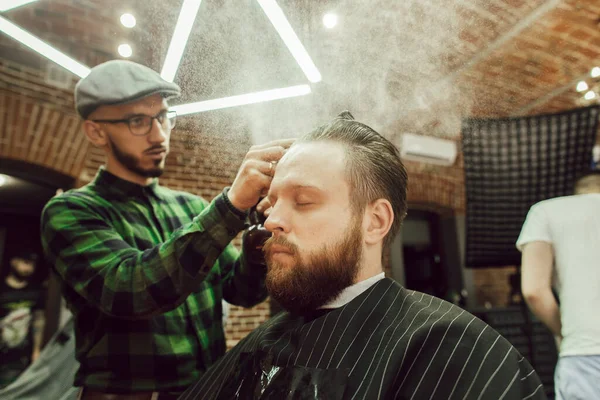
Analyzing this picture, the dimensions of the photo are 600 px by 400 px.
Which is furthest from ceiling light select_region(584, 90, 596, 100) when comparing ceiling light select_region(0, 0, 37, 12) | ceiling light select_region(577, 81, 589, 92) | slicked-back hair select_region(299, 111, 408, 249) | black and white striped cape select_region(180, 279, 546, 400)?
ceiling light select_region(0, 0, 37, 12)

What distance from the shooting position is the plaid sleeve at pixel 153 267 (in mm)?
1071

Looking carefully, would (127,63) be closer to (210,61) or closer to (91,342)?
(210,61)

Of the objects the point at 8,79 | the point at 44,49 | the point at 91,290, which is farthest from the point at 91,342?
the point at 8,79

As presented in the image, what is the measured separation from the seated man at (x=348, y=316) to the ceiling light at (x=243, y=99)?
8.5 inches

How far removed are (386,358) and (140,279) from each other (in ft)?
2.25

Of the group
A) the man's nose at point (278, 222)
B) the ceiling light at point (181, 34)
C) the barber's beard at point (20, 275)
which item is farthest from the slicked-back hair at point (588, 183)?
the barber's beard at point (20, 275)

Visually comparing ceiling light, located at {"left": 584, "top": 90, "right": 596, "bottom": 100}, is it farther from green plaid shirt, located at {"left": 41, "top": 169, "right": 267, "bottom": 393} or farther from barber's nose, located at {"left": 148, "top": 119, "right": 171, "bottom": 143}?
barber's nose, located at {"left": 148, "top": 119, "right": 171, "bottom": 143}

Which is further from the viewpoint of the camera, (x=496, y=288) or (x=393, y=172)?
(x=496, y=288)

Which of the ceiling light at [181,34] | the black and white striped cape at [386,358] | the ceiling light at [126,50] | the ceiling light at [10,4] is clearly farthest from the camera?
the ceiling light at [126,50]

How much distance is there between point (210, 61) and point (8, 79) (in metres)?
2.99

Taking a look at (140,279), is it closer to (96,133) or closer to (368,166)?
(96,133)

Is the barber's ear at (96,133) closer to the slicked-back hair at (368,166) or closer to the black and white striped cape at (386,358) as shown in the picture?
the slicked-back hair at (368,166)

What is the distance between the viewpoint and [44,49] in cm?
182

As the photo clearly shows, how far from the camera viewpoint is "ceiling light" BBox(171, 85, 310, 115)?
3.80 feet
